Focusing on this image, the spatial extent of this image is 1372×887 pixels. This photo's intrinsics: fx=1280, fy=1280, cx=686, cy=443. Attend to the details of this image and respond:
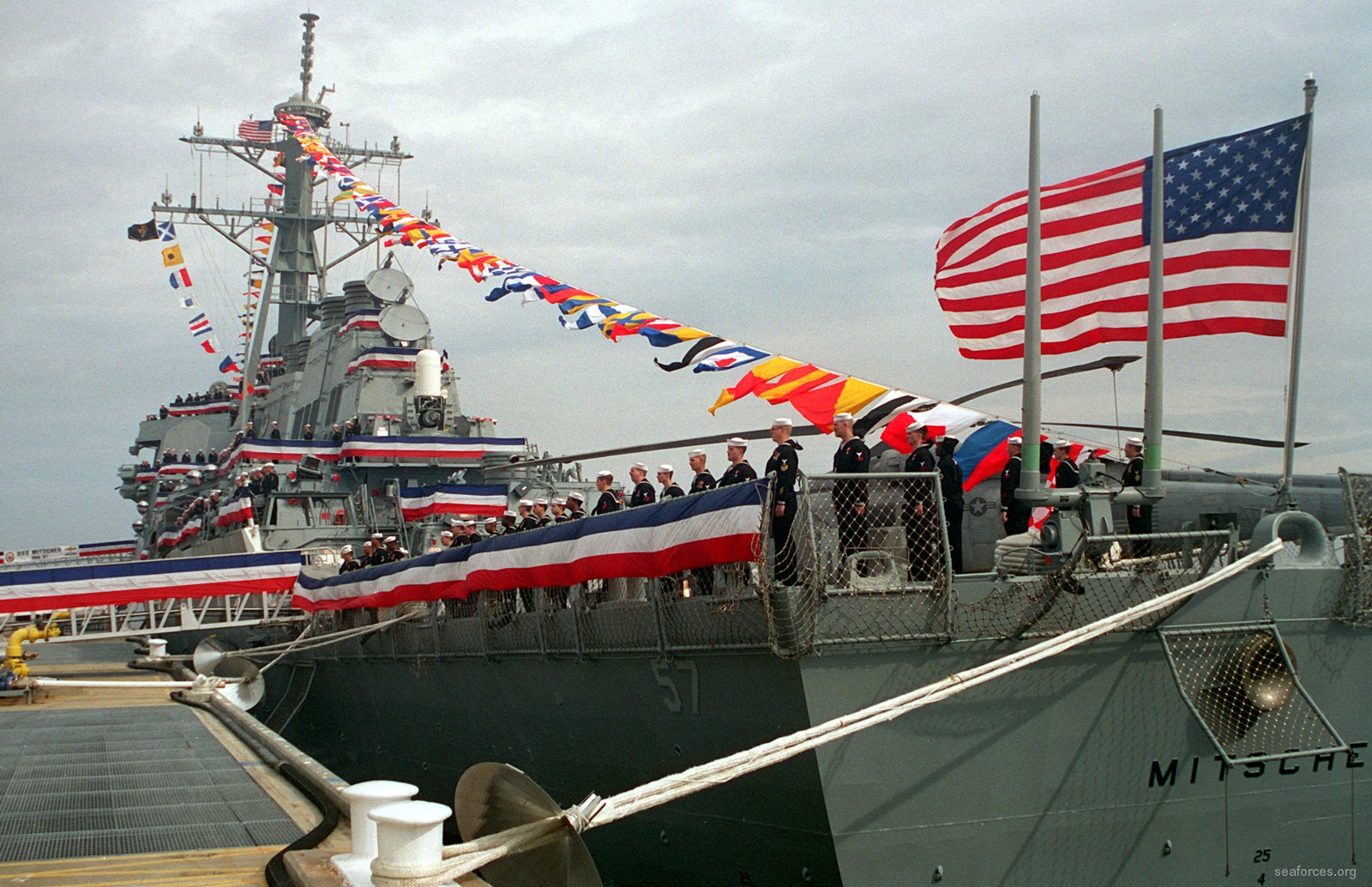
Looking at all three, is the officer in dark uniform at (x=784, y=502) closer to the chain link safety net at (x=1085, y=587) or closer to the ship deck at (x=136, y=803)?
the chain link safety net at (x=1085, y=587)

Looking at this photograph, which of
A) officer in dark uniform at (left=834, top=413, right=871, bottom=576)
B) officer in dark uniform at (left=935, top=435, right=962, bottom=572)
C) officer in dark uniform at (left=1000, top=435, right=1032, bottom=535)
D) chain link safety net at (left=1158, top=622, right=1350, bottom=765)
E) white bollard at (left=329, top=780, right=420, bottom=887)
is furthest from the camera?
officer in dark uniform at (left=1000, top=435, right=1032, bottom=535)

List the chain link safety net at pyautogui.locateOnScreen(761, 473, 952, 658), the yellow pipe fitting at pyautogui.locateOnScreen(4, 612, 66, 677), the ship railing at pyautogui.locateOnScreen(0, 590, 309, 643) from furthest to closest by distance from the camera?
the ship railing at pyautogui.locateOnScreen(0, 590, 309, 643), the yellow pipe fitting at pyautogui.locateOnScreen(4, 612, 66, 677), the chain link safety net at pyautogui.locateOnScreen(761, 473, 952, 658)

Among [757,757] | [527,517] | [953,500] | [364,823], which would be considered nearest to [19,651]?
[527,517]

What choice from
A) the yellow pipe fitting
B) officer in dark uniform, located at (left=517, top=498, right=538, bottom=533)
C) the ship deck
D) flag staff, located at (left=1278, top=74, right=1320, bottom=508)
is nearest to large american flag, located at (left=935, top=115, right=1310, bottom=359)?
flag staff, located at (left=1278, top=74, right=1320, bottom=508)

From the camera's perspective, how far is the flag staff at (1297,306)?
28.7ft

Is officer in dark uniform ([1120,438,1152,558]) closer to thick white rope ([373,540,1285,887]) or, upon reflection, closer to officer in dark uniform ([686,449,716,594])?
thick white rope ([373,540,1285,887])

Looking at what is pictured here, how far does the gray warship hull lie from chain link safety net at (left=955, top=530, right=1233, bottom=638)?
130 millimetres

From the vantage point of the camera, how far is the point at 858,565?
821 centimetres

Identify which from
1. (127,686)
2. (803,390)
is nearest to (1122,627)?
(803,390)

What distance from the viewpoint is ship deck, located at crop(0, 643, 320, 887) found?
565 centimetres

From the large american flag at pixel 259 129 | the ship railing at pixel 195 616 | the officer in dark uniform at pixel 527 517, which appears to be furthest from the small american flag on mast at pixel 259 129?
the officer in dark uniform at pixel 527 517

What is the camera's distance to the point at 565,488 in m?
21.3

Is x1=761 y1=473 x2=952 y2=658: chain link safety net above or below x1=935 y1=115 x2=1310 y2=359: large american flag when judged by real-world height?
below

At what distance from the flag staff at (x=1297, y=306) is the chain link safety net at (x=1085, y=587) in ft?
2.06
